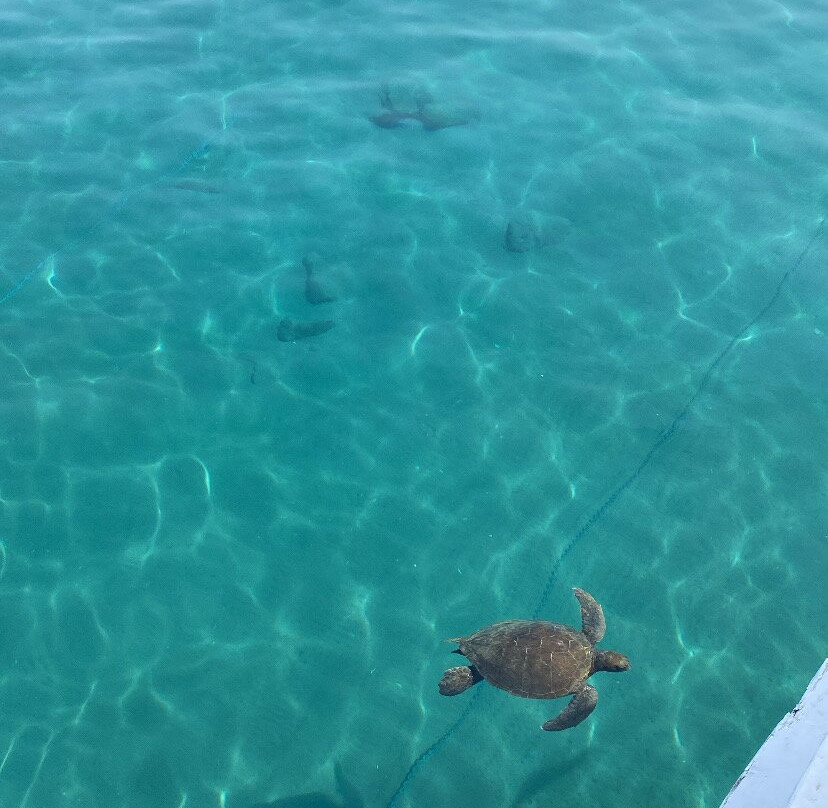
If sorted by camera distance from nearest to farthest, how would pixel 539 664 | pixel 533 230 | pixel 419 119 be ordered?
pixel 539 664 < pixel 533 230 < pixel 419 119

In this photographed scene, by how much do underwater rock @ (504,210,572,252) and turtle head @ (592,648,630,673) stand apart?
6.58 meters

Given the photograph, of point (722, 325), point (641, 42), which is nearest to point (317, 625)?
point (722, 325)

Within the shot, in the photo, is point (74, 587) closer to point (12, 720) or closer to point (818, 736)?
point (12, 720)

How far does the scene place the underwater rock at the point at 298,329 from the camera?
34.6ft

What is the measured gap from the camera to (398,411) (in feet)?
32.2

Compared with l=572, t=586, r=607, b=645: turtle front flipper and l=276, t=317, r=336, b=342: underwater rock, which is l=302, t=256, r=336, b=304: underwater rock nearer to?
l=276, t=317, r=336, b=342: underwater rock

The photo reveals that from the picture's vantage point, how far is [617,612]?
820 cm

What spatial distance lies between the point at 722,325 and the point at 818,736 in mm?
7330

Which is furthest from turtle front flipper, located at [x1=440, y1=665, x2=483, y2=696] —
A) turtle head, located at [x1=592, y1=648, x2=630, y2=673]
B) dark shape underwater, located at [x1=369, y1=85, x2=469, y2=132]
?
dark shape underwater, located at [x1=369, y1=85, x2=469, y2=132]

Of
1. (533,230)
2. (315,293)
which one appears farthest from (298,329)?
(533,230)

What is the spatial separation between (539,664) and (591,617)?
3.65ft

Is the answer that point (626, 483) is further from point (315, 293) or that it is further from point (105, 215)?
point (105, 215)

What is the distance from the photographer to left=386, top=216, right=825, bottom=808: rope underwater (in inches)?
291

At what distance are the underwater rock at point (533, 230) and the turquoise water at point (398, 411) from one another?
0.07 meters
